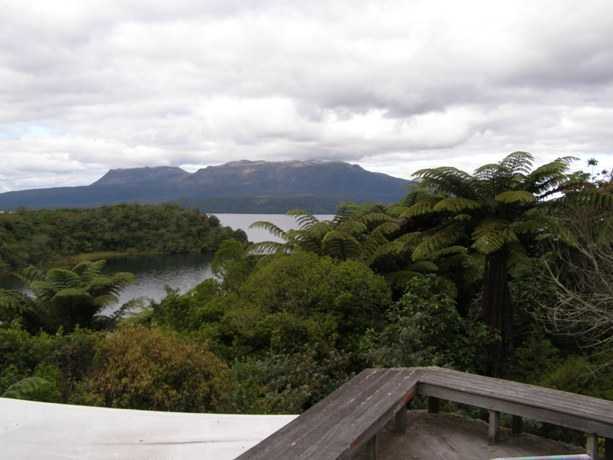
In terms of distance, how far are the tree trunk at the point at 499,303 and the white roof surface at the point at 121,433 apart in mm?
4864

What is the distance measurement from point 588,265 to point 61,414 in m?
7.07

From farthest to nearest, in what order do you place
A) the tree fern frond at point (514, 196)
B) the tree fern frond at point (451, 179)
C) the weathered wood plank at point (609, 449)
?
1. the tree fern frond at point (451, 179)
2. the tree fern frond at point (514, 196)
3. the weathered wood plank at point (609, 449)

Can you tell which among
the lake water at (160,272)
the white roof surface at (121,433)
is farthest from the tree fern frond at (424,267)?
the lake water at (160,272)

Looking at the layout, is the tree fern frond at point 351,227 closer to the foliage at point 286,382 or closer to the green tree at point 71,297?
the foliage at point 286,382

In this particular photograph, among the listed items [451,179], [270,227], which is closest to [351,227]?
[270,227]

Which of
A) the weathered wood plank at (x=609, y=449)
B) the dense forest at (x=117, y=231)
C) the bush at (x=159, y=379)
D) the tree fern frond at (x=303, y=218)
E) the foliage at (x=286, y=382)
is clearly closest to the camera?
the weathered wood plank at (x=609, y=449)

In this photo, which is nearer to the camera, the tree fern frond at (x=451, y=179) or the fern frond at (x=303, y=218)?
the tree fern frond at (x=451, y=179)

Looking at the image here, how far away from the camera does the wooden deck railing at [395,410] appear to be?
1.80 meters

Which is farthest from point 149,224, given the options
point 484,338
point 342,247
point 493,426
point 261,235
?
point 493,426

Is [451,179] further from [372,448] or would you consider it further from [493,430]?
[372,448]

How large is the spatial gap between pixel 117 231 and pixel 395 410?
4702cm

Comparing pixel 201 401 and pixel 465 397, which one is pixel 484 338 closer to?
pixel 201 401

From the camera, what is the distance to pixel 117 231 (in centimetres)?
4628

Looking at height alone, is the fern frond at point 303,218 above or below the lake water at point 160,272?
above
